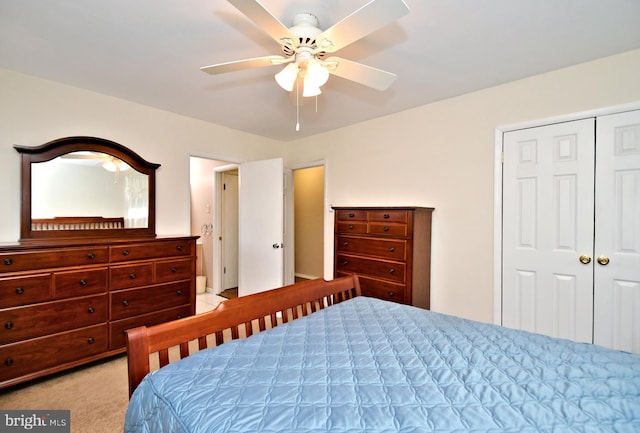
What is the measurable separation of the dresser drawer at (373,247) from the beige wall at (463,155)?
0.51 meters

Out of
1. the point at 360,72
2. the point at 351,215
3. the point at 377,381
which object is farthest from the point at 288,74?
the point at 351,215

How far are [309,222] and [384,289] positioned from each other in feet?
10.4

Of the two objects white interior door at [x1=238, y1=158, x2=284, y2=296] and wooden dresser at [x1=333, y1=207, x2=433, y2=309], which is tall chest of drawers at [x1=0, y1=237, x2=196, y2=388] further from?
wooden dresser at [x1=333, y1=207, x2=433, y2=309]

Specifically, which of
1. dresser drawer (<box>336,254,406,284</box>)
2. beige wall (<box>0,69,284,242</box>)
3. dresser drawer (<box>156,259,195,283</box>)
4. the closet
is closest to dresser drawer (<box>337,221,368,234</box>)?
dresser drawer (<box>336,254,406,284</box>)

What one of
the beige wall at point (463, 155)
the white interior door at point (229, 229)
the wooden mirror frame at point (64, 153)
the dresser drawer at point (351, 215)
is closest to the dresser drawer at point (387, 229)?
the dresser drawer at point (351, 215)

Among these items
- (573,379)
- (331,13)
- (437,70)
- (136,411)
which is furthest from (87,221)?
(573,379)

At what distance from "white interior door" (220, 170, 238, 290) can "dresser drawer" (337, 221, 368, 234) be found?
7.66 feet

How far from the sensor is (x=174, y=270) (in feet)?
9.61

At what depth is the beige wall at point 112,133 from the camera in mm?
2416

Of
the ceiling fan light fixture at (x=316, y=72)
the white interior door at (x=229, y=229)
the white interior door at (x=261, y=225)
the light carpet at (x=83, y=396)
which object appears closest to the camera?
the ceiling fan light fixture at (x=316, y=72)

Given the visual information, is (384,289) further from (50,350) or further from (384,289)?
(50,350)

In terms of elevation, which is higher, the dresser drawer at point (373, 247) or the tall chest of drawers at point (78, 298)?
the dresser drawer at point (373, 247)

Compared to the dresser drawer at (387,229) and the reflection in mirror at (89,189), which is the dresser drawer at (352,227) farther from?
the reflection in mirror at (89,189)

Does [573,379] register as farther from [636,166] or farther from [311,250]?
[311,250]
